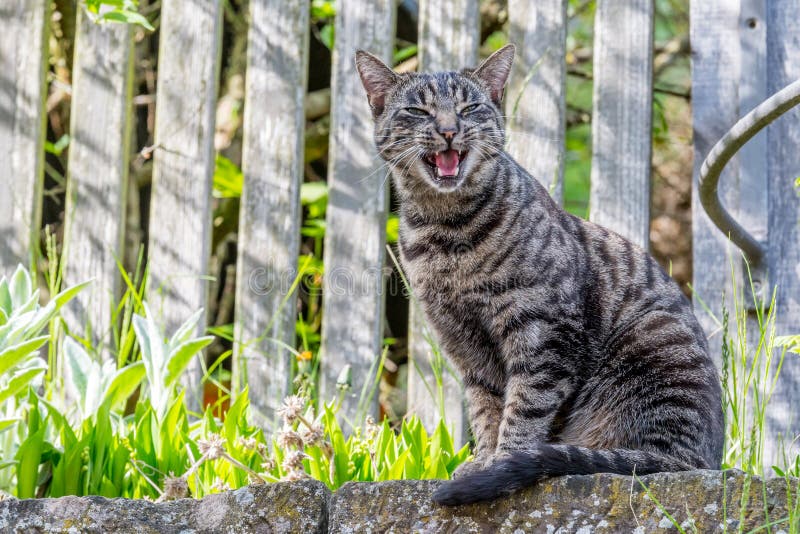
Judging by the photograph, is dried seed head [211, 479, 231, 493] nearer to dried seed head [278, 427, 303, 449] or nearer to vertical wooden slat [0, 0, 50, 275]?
dried seed head [278, 427, 303, 449]

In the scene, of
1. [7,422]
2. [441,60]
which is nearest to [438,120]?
[441,60]

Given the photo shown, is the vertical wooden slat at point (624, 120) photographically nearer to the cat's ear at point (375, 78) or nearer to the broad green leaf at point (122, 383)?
the cat's ear at point (375, 78)

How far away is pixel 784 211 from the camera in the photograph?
328cm

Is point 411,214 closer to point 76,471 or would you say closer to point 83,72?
point 76,471

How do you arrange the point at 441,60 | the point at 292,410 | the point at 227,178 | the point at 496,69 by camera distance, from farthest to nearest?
the point at 227,178, the point at 441,60, the point at 496,69, the point at 292,410

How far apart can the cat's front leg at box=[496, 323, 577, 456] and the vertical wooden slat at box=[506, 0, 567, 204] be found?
0.96m

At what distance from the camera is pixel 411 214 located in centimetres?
293

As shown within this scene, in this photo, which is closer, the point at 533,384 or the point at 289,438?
the point at 289,438

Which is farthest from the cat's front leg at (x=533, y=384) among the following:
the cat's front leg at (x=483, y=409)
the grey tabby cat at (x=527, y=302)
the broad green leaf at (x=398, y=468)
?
the broad green leaf at (x=398, y=468)

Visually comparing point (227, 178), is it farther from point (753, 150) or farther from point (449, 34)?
point (753, 150)

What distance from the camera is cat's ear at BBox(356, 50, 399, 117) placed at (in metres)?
3.03

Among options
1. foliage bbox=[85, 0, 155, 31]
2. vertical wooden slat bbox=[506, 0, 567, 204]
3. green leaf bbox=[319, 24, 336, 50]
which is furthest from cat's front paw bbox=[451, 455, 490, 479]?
green leaf bbox=[319, 24, 336, 50]

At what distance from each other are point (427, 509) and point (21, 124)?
7.51 ft

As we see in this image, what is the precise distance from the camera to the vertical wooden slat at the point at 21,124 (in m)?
3.51
